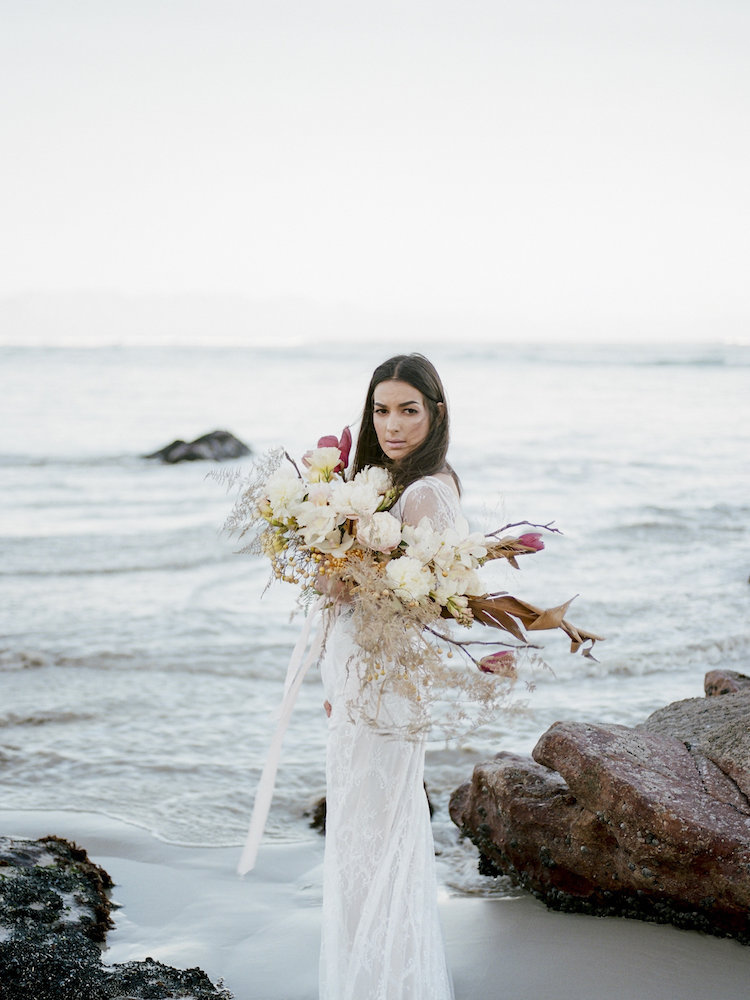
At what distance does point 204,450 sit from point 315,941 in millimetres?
19028

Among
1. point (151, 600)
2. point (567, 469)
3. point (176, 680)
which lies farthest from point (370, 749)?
point (567, 469)

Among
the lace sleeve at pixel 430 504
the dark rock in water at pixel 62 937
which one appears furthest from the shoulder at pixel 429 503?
the dark rock in water at pixel 62 937

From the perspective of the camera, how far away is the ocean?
620cm

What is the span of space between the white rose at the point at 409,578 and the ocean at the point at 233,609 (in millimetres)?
499

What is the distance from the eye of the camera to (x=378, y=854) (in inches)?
136

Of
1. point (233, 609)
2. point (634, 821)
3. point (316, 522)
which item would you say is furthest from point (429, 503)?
point (233, 609)

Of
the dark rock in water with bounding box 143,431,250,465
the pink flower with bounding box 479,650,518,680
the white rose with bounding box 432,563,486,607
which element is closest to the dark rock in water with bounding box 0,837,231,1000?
the pink flower with bounding box 479,650,518,680

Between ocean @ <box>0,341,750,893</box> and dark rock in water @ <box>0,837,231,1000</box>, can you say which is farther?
ocean @ <box>0,341,750,893</box>

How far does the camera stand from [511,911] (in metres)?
4.43

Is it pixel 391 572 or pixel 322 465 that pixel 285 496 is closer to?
pixel 322 465

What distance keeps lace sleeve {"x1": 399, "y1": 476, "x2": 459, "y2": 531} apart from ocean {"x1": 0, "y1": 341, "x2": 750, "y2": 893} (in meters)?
0.32

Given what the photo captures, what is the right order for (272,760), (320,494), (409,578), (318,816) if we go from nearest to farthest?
(409,578)
(320,494)
(272,760)
(318,816)

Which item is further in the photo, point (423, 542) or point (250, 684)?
point (250, 684)

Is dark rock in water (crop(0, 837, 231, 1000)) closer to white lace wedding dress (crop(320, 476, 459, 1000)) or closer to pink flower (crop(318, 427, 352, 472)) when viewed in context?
white lace wedding dress (crop(320, 476, 459, 1000))
